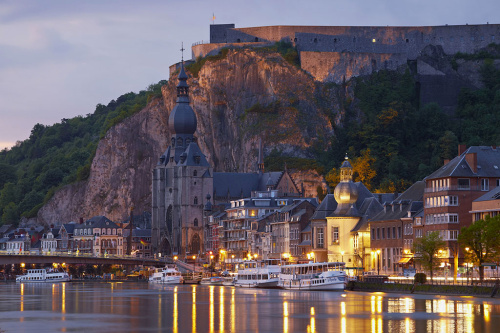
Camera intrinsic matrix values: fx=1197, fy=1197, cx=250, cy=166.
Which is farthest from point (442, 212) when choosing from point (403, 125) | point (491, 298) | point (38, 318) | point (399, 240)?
point (403, 125)

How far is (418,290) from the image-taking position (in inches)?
4031

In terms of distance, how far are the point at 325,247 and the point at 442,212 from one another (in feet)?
101

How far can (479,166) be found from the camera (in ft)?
373

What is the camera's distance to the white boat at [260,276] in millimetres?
134000

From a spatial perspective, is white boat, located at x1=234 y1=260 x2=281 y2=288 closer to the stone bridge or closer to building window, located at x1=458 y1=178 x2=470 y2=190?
building window, located at x1=458 y1=178 x2=470 y2=190

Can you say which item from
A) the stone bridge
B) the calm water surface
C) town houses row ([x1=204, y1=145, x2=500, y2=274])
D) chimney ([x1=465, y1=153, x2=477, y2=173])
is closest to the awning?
town houses row ([x1=204, y1=145, x2=500, y2=274])

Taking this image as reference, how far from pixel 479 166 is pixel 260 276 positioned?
111 ft

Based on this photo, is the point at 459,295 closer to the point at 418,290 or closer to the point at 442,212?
the point at 418,290

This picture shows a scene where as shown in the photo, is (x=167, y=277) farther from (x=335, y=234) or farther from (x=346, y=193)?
(x=346, y=193)

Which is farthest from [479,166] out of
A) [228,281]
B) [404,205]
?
[228,281]

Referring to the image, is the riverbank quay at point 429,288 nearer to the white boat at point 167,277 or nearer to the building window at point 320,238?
the building window at point 320,238

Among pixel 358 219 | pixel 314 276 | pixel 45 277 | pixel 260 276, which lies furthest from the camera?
Answer: pixel 45 277

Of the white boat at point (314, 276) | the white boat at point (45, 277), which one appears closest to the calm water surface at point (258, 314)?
the white boat at point (314, 276)

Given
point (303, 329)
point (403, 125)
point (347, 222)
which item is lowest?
point (303, 329)
